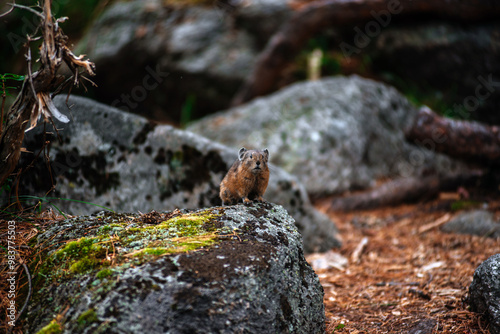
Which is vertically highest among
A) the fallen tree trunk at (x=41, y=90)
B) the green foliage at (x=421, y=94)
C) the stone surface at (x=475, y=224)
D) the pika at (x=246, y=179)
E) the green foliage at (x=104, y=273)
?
the fallen tree trunk at (x=41, y=90)

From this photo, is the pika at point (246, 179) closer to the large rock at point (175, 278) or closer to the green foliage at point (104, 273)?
the large rock at point (175, 278)

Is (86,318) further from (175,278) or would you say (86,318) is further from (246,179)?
(246,179)

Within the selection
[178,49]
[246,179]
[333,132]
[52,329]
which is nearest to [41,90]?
[52,329]

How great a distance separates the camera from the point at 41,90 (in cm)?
321

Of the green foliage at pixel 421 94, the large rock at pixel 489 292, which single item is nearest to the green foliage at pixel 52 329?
the large rock at pixel 489 292

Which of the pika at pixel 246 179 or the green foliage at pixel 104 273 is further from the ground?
the green foliage at pixel 104 273

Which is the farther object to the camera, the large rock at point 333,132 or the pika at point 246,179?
the large rock at point 333,132

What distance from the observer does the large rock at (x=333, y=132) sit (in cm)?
851

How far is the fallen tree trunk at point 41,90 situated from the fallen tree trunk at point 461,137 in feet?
21.3

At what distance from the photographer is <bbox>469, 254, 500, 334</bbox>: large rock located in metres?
3.28

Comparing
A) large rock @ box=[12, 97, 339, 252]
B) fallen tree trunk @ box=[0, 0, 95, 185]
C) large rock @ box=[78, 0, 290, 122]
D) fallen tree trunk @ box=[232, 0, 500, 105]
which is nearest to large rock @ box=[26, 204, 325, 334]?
fallen tree trunk @ box=[0, 0, 95, 185]

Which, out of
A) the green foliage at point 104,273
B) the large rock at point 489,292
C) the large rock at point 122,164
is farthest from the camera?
the large rock at point 122,164

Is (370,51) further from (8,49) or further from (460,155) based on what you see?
(8,49)

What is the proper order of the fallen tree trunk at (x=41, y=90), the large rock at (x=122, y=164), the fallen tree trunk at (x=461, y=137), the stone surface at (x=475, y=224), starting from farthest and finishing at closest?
the fallen tree trunk at (x=461, y=137), the stone surface at (x=475, y=224), the large rock at (x=122, y=164), the fallen tree trunk at (x=41, y=90)
